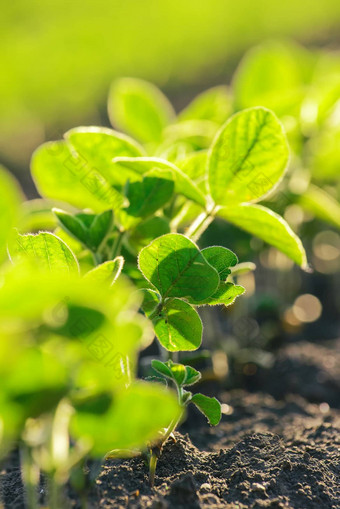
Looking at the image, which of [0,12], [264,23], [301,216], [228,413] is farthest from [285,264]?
[0,12]

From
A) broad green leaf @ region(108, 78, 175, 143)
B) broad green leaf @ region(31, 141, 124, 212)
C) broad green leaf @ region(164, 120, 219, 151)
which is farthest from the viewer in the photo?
broad green leaf @ region(108, 78, 175, 143)

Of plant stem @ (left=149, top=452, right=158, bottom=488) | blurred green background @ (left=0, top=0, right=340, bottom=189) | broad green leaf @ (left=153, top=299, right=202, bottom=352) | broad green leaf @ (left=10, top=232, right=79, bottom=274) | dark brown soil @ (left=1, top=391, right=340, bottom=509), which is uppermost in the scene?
broad green leaf @ (left=10, top=232, right=79, bottom=274)

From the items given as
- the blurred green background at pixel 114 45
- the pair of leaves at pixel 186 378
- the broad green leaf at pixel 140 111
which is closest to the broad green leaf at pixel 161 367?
the pair of leaves at pixel 186 378

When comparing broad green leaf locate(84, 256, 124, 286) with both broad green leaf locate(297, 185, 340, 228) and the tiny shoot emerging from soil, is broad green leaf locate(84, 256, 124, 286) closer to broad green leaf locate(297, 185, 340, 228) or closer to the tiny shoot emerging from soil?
the tiny shoot emerging from soil

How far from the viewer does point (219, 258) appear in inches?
32.5

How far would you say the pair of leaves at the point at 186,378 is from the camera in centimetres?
84

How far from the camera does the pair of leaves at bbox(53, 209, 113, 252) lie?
909 mm

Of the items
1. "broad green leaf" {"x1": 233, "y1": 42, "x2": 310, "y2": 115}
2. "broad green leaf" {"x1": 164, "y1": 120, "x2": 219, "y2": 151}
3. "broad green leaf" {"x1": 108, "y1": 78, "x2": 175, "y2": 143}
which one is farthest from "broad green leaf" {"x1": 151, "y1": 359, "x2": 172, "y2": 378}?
"broad green leaf" {"x1": 233, "y1": 42, "x2": 310, "y2": 115}

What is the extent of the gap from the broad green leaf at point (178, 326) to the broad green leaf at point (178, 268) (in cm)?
3

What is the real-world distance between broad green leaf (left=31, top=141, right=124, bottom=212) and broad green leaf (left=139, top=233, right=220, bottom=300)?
0.30 metres

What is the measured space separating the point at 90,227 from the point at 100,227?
17 millimetres

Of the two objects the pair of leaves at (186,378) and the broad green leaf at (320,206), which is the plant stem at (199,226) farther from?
the broad green leaf at (320,206)

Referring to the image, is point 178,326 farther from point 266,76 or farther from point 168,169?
point 266,76

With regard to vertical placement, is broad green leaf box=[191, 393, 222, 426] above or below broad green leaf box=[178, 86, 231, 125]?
below
